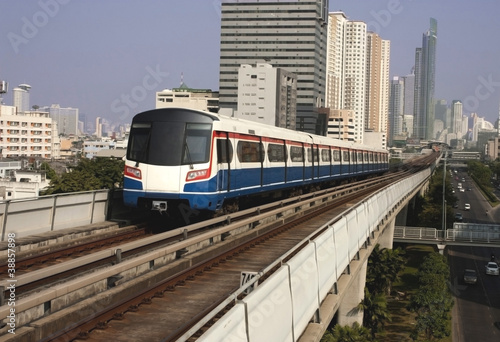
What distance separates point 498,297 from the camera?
4734 cm

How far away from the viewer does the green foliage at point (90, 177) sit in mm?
52031

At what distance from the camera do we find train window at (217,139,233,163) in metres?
17.4

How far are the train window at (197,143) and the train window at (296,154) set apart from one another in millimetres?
9729

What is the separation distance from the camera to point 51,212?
15352 millimetres

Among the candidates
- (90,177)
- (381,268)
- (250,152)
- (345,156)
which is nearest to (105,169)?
(90,177)

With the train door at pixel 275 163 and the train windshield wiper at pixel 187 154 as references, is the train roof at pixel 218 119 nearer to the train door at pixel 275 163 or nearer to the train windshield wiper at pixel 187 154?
the train door at pixel 275 163

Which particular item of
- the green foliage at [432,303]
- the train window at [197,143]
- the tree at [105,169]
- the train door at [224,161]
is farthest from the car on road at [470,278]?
the train window at [197,143]

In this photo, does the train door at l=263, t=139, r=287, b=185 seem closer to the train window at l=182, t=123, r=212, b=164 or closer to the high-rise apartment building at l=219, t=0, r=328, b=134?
the train window at l=182, t=123, r=212, b=164

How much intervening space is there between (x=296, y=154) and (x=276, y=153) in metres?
3.57

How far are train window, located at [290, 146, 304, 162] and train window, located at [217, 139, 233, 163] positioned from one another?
8.18 metres

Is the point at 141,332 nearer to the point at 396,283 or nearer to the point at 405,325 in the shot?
the point at 405,325

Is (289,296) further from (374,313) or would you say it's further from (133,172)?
(374,313)

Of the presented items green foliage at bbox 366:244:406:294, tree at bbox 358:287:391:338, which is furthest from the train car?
green foliage at bbox 366:244:406:294

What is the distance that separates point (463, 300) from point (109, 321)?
43.0 metres
